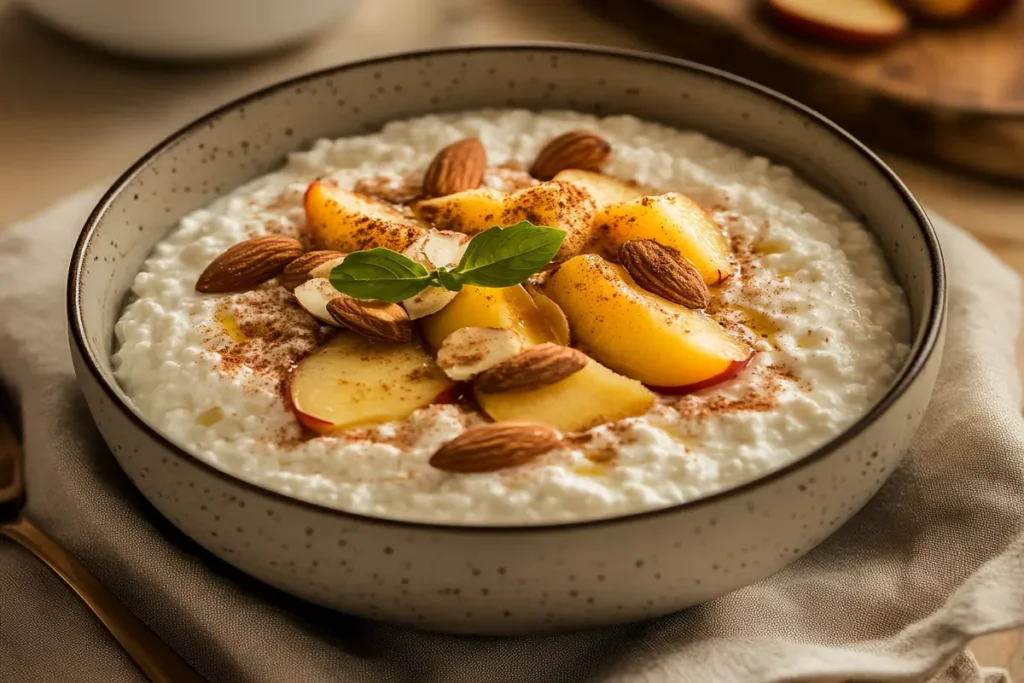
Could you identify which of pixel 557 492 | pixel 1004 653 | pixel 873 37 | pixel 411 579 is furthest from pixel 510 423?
pixel 873 37

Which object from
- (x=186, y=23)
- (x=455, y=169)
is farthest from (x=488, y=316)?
(x=186, y=23)

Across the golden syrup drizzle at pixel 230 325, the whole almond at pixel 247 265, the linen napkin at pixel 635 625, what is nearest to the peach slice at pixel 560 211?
the whole almond at pixel 247 265

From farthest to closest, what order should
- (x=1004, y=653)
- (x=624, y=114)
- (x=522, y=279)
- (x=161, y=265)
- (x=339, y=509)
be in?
(x=624, y=114)
(x=161, y=265)
(x=1004, y=653)
(x=522, y=279)
(x=339, y=509)

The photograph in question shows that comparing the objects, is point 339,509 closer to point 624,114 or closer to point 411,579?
point 411,579

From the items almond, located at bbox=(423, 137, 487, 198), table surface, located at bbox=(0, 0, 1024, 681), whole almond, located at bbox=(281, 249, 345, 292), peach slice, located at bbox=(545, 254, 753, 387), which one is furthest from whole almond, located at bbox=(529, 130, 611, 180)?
table surface, located at bbox=(0, 0, 1024, 681)

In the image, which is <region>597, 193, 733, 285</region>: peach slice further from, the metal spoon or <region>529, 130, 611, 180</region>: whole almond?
the metal spoon

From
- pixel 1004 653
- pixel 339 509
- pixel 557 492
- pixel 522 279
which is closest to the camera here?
pixel 339 509
